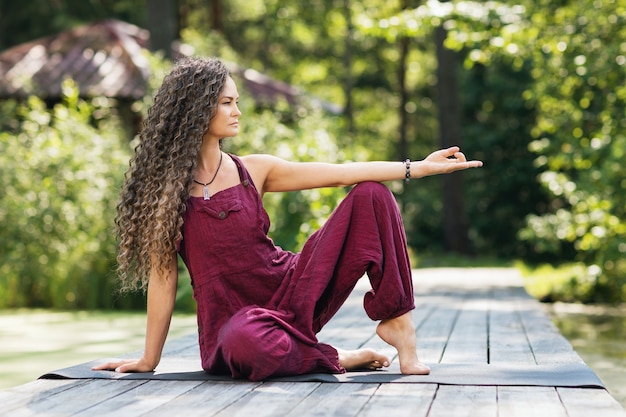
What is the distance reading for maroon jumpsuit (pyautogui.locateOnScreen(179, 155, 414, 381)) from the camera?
3912 millimetres

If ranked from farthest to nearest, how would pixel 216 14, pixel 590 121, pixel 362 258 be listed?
pixel 216 14, pixel 590 121, pixel 362 258

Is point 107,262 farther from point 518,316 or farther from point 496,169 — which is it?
point 496,169

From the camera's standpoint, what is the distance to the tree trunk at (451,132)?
19.7 m

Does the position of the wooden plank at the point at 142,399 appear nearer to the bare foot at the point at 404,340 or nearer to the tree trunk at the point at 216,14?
the bare foot at the point at 404,340

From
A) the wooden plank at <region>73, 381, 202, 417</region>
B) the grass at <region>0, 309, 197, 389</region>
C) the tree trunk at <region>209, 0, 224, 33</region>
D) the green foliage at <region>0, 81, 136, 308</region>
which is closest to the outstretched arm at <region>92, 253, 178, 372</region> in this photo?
the wooden plank at <region>73, 381, 202, 417</region>

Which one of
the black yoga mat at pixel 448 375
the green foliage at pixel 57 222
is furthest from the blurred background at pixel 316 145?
the black yoga mat at pixel 448 375

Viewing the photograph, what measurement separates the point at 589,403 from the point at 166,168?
1751mm

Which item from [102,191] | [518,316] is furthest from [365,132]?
[518,316]

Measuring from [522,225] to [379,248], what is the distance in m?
17.5

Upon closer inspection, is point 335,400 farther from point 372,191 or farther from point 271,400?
point 372,191

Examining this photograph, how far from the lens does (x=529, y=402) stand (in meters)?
3.34

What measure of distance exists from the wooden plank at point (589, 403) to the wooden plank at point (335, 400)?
2.05 feet

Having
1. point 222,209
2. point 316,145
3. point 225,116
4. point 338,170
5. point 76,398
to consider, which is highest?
point 316,145

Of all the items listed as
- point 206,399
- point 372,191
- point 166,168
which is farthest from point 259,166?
point 206,399
